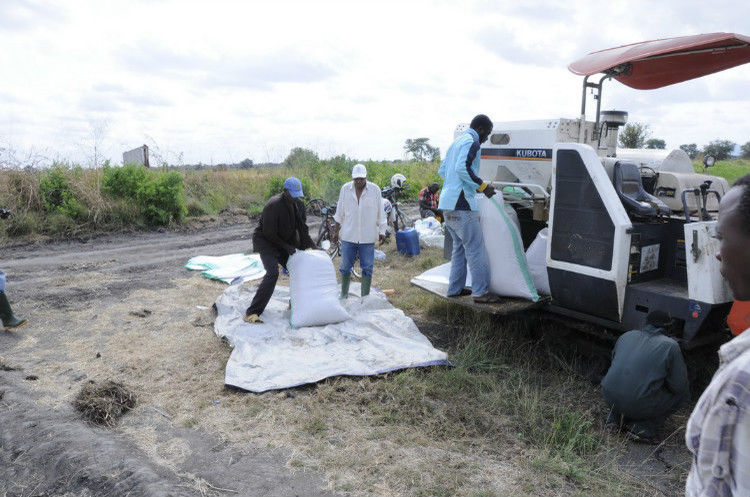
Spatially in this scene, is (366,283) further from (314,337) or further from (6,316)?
(6,316)

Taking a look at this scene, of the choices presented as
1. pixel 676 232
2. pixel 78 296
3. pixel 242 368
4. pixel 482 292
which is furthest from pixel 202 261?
pixel 676 232

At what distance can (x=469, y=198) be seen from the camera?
16.2 ft

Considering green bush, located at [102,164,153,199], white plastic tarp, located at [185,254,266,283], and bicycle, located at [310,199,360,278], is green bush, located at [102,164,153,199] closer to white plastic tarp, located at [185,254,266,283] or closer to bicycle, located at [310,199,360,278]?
white plastic tarp, located at [185,254,266,283]

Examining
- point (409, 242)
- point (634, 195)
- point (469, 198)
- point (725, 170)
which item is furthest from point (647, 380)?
point (725, 170)

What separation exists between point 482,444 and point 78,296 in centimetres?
558

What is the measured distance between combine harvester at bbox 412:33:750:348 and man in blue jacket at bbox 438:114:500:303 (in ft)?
0.97

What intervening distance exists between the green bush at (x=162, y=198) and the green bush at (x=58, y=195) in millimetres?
1368

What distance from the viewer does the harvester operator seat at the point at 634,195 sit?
414 cm

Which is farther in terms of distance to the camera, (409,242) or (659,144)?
(659,144)

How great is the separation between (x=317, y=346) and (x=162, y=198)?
30.5ft

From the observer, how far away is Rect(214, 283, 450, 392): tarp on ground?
14.2 ft

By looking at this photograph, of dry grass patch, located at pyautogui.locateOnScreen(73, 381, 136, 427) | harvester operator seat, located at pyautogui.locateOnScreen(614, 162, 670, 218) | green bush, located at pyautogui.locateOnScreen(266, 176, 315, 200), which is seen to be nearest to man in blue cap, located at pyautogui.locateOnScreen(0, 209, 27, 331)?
dry grass patch, located at pyautogui.locateOnScreen(73, 381, 136, 427)

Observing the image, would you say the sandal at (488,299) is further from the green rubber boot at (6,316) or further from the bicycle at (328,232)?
the green rubber boot at (6,316)

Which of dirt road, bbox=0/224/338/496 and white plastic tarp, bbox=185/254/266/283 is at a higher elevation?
white plastic tarp, bbox=185/254/266/283
